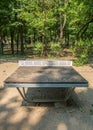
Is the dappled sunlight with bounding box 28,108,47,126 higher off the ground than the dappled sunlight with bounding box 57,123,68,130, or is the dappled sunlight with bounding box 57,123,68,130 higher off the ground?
the dappled sunlight with bounding box 57,123,68,130

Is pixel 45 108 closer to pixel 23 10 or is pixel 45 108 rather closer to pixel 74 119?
pixel 74 119

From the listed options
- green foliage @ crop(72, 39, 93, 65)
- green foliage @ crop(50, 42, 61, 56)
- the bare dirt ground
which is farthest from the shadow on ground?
green foliage @ crop(50, 42, 61, 56)

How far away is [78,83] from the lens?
5.03 meters

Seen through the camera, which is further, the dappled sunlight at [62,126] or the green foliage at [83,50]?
the green foliage at [83,50]

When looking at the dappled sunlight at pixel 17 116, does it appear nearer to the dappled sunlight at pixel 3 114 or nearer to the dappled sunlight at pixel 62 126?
the dappled sunlight at pixel 3 114

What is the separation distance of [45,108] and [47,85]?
865 mm

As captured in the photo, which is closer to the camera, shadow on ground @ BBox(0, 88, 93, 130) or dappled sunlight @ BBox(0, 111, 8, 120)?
shadow on ground @ BBox(0, 88, 93, 130)

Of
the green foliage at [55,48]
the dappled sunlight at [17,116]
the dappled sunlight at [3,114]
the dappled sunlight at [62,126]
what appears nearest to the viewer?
the dappled sunlight at [62,126]

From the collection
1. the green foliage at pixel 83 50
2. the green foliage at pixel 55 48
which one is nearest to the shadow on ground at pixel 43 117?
the green foliage at pixel 83 50

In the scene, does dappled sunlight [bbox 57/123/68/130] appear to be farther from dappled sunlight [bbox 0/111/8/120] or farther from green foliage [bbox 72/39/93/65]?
green foliage [bbox 72/39/93/65]

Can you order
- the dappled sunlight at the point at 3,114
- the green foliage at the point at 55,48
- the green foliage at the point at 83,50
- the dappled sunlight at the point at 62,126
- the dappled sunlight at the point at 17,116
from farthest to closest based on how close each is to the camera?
the green foliage at the point at 55,48
the green foliage at the point at 83,50
the dappled sunlight at the point at 3,114
the dappled sunlight at the point at 17,116
the dappled sunlight at the point at 62,126

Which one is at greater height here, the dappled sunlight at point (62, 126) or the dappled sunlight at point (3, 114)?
the dappled sunlight at point (62, 126)

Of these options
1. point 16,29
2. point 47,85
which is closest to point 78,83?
point 47,85

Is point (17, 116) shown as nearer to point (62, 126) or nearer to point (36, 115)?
point (36, 115)
